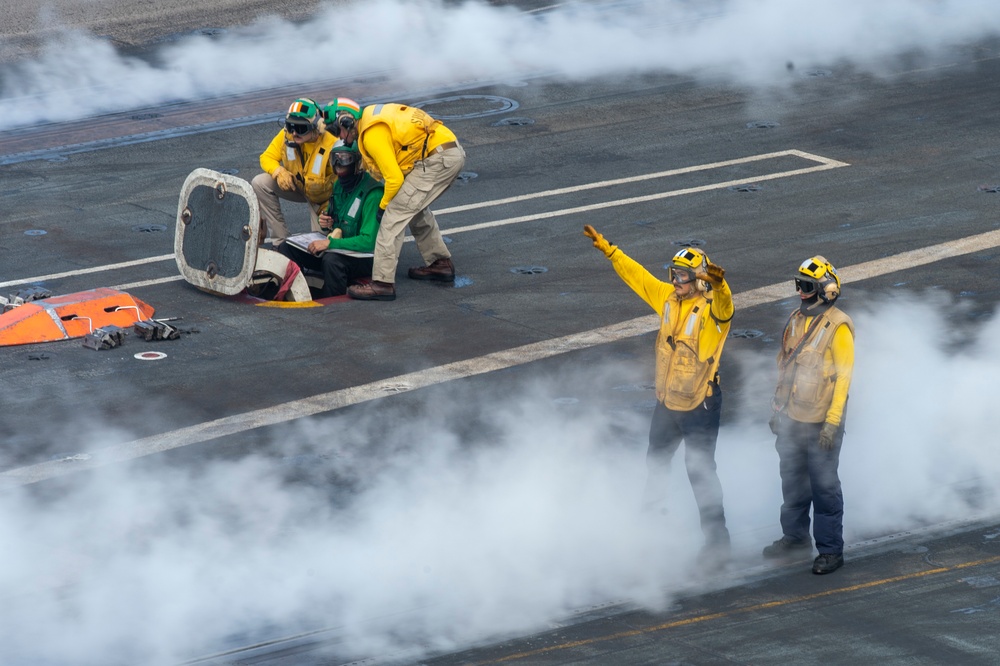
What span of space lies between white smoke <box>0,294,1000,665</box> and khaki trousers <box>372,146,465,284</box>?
2.12 metres

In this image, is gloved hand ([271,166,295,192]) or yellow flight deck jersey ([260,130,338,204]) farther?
gloved hand ([271,166,295,192])

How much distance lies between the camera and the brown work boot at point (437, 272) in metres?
12.1

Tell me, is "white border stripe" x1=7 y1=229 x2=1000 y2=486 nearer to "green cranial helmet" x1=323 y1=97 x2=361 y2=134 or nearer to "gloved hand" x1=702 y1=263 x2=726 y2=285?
"green cranial helmet" x1=323 y1=97 x2=361 y2=134

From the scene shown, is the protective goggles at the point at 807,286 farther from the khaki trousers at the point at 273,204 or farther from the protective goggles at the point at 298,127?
the khaki trousers at the point at 273,204

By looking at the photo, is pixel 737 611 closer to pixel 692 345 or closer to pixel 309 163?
pixel 692 345

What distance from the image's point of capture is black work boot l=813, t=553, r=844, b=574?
757 centimetres

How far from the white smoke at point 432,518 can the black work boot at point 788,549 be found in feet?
0.40

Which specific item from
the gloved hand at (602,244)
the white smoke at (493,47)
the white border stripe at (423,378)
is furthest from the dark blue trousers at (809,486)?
the white smoke at (493,47)

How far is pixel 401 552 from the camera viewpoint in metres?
7.70

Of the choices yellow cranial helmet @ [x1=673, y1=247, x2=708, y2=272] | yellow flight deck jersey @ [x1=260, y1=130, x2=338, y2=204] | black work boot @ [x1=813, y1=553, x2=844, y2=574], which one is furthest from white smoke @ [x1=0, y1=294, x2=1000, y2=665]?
yellow flight deck jersey @ [x1=260, y1=130, x2=338, y2=204]

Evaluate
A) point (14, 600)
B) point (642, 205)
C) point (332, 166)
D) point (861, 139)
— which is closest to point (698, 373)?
point (14, 600)

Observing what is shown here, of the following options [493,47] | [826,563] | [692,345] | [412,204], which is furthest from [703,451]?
[493,47]

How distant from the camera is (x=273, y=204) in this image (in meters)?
12.3

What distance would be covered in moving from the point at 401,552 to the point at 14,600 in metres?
1.82
